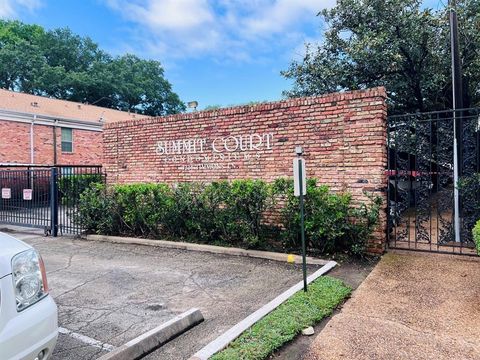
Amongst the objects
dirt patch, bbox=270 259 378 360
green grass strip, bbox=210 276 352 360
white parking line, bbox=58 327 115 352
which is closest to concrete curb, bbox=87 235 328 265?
dirt patch, bbox=270 259 378 360

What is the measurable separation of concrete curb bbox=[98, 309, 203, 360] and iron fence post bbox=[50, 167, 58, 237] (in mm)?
7213

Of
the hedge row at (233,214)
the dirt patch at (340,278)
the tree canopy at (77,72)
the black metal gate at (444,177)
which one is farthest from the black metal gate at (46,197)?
the tree canopy at (77,72)

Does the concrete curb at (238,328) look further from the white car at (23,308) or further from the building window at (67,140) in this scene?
the building window at (67,140)

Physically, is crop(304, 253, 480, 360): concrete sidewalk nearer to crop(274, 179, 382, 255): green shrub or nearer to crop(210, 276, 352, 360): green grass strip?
crop(210, 276, 352, 360): green grass strip

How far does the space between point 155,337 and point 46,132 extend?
18460mm

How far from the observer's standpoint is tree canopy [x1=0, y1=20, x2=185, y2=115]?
3259cm

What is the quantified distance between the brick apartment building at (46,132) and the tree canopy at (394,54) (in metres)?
13.1

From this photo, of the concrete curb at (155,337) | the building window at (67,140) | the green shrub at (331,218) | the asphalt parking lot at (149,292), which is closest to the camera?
the concrete curb at (155,337)

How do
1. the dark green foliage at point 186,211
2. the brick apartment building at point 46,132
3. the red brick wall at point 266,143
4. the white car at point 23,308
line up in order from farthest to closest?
the brick apartment building at point 46,132 → the dark green foliage at point 186,211 → the red brick wall at point 266,143 → the white car at point 23,308

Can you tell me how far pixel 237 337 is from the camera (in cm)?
329

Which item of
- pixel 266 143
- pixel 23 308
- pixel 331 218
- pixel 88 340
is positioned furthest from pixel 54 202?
pixel 23 308

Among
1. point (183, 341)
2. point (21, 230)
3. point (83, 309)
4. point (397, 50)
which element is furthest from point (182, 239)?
point (397, 50)

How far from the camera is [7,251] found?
85.5 inches

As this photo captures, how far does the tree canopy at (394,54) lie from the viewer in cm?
Result: 1018
